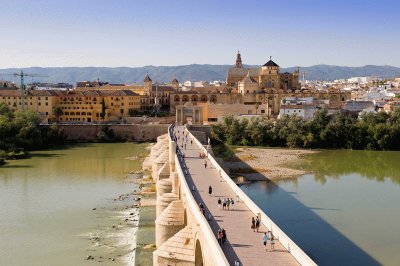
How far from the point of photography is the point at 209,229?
1145cm

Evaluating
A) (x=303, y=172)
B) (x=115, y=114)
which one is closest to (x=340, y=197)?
(x=303, y=172)

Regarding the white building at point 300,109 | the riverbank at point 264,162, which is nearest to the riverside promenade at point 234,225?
the riverbank at point 264,162

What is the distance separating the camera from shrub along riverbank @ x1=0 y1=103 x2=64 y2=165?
36.8 meters

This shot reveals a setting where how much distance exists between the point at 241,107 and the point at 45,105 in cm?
1769

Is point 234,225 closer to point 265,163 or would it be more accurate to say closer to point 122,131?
point 265,163

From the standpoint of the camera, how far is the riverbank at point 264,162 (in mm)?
28531

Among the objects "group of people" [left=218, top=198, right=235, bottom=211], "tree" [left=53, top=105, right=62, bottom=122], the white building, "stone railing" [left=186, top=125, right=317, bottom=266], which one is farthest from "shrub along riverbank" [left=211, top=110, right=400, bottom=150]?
"group of people" [left=218, top=198, right=235, bottom=211]

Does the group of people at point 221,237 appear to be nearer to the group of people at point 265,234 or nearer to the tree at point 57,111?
the group of people at point 265,234

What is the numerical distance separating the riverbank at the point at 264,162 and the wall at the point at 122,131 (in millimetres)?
8212

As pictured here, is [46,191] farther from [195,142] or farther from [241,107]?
[241,107]

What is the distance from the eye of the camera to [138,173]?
2906cm

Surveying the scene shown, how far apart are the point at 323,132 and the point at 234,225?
96.8ft

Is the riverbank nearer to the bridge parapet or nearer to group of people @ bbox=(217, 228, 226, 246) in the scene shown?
the bridge parapet

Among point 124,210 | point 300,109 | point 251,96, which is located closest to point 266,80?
point 251,96
